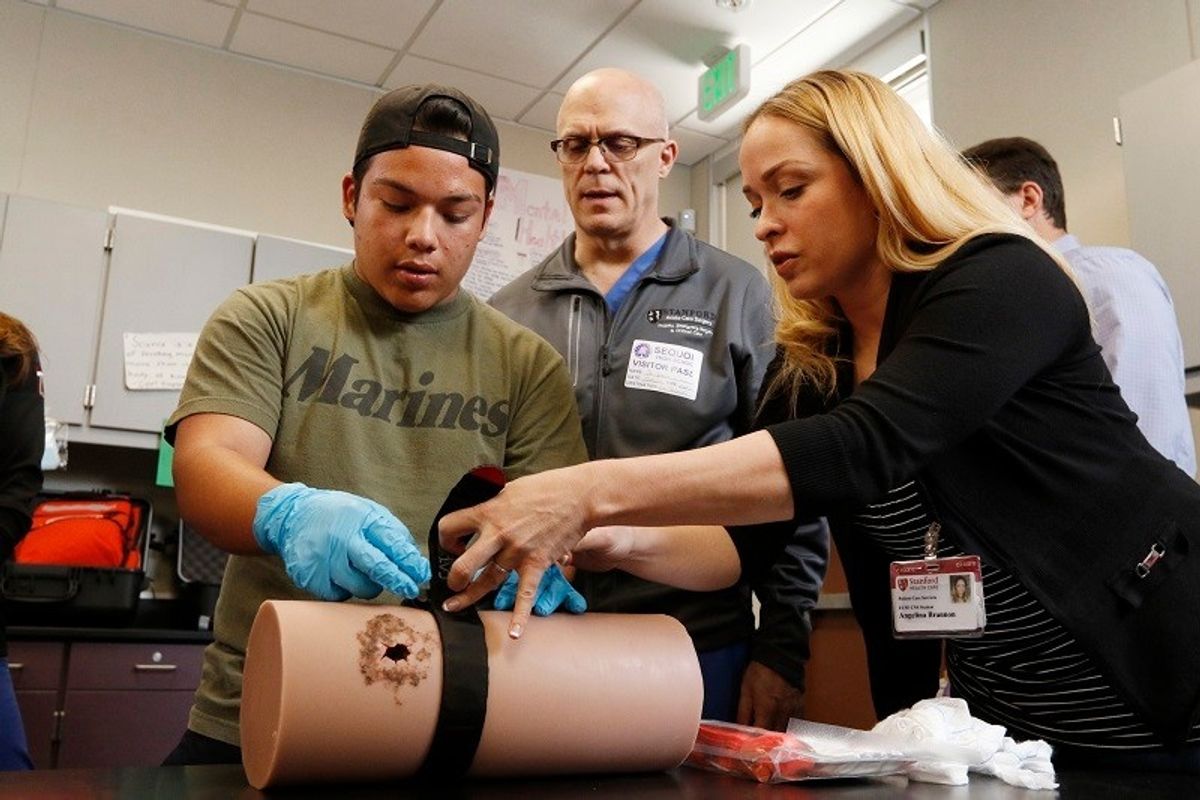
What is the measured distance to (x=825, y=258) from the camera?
107 cm

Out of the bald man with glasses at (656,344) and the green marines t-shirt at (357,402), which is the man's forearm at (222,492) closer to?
the green marines t-shirt at (357,402)

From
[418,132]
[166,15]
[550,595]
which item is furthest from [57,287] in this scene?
[550,595]

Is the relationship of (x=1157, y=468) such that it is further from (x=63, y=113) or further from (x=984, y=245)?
(x=63, y=113)

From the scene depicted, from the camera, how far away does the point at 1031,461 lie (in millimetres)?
922

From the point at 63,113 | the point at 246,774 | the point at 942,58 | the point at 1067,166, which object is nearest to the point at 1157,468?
the point at 246,774

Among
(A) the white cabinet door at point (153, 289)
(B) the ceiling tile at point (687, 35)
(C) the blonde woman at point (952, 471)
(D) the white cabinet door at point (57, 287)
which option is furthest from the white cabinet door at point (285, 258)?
(C) the blonde woman at point (952, 471)

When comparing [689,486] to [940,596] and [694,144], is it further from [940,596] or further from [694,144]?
[694,144]

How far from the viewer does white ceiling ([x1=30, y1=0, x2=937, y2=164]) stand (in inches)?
124

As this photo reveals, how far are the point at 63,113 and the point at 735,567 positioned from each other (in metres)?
3.03

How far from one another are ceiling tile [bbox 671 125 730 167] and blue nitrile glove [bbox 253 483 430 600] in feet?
10.7

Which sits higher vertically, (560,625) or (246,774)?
(560,625)

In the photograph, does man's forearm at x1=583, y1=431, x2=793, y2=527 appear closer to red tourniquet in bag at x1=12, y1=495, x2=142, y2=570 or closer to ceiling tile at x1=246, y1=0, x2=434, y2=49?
red tourniquet in bag at x1=12, y1=495, x2=142, y2=570

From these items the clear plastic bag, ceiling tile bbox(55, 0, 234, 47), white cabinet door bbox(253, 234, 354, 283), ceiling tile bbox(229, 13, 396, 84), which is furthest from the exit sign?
the clear plastic bag

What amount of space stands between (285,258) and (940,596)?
2.62 meters
